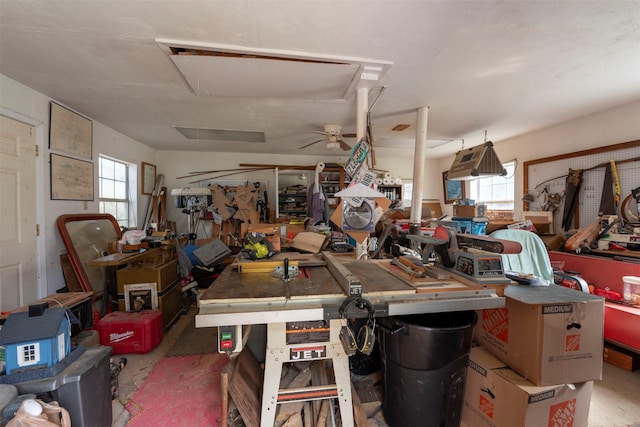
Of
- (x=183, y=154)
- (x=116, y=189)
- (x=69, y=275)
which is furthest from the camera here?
(x=183, y=154)

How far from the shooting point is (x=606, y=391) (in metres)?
1.88

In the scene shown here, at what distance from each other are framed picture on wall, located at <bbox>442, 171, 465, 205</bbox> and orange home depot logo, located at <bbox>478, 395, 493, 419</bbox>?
4635mm

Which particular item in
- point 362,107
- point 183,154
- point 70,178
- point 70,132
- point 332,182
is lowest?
point 70,178

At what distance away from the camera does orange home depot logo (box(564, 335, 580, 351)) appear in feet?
4.39

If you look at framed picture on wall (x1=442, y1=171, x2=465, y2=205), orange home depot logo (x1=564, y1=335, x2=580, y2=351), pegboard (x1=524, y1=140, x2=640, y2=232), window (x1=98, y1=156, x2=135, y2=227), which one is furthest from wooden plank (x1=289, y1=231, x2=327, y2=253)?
framed picture on wall (x1=442, y1=171, x2=465, y2=205)

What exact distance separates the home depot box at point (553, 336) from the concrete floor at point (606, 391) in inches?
24.8

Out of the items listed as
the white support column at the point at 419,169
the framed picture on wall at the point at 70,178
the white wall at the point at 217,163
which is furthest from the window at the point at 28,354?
the white wall at the point at 217,163

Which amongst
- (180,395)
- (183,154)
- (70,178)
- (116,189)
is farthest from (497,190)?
(116,189)

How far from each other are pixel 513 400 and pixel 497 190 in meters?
4.32

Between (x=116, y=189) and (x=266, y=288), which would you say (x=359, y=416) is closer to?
(x=266, y=288)

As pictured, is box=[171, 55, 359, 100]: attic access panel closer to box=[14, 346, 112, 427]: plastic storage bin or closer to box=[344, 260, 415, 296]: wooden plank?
box=[344, 260, 415, 296]: wooden plank

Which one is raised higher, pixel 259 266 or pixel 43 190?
pixel 43 190

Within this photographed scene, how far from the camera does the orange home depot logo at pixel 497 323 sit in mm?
1484

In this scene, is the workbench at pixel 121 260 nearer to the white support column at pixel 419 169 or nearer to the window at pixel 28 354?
the window at pixel 28 354
